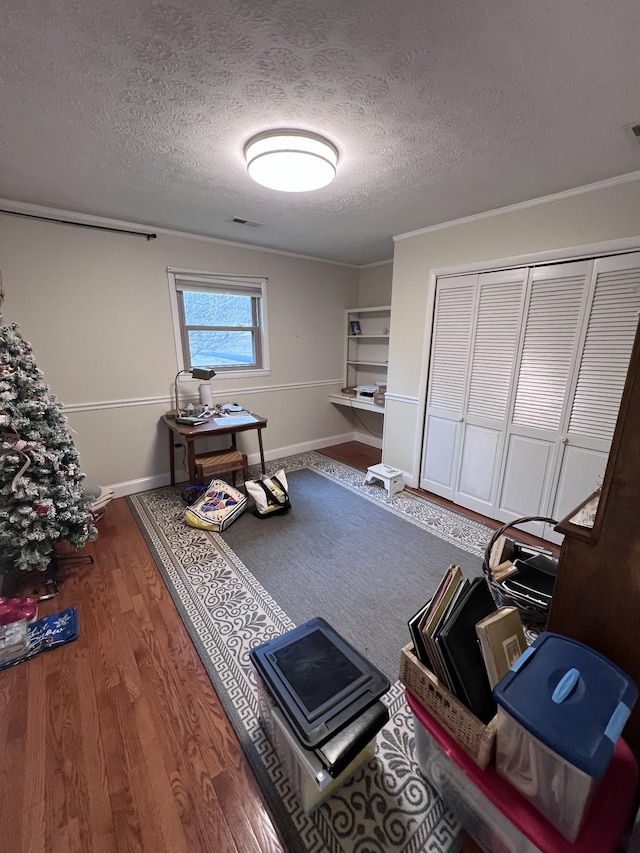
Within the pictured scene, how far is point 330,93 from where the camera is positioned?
131 centimetres

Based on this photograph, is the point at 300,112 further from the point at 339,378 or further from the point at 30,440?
the point at 339,378

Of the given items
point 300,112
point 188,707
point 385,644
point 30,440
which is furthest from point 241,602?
point 300,112

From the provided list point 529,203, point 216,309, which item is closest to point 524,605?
point 529,203

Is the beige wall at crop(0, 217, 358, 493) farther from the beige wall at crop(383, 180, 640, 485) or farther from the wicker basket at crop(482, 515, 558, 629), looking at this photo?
the wicker basket at crop(482, 515, 558, 629)

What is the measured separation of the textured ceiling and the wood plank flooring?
7.84ft

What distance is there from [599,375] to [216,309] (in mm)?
3330

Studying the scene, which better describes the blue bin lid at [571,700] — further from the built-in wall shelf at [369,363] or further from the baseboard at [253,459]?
the built-in wall shelf at [369,363]

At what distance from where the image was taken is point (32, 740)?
1.27m

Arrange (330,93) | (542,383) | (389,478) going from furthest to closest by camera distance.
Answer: (389,478), (542,383), (330,93)

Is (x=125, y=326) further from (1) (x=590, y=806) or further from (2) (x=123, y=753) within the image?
(1) (x=590, y=806)

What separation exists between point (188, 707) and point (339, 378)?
3866 millimetres

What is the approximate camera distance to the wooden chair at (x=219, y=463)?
9.96ft

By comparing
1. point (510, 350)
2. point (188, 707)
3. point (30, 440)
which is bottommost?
point (188, 707)

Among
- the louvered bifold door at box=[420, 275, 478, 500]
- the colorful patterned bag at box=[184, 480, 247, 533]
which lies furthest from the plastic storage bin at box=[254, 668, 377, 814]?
the louvered bifold door at box=[420, 275, 478, 500]
